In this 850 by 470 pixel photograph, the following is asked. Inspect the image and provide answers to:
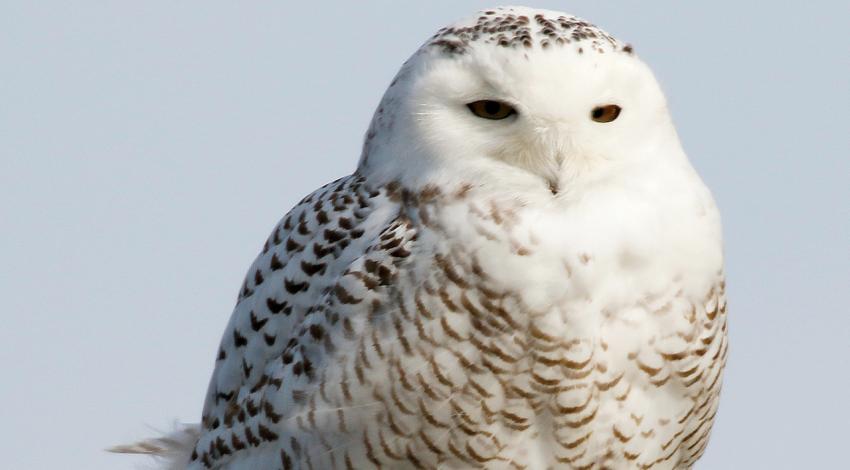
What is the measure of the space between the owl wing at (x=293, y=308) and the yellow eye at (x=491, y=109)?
325mm

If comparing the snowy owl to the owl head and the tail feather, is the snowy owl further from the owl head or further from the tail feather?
the tail feather

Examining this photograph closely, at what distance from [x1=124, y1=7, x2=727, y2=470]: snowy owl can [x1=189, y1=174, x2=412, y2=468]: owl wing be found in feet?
0.03

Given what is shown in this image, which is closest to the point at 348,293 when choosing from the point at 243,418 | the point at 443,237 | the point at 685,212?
the point at 443,237

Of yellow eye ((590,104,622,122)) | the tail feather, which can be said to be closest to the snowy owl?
yellow eye ((590,104,622,122))

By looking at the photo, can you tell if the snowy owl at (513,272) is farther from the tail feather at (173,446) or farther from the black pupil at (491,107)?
the tail feather at (173,446)

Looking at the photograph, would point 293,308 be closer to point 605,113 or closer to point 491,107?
point 491,107

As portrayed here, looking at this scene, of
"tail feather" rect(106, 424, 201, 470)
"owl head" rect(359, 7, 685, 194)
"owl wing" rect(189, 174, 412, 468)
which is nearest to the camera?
"owl head" rect(359, 7, 685, 194)

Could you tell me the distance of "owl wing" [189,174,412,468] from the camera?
429 cm

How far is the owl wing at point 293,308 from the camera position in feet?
14.1

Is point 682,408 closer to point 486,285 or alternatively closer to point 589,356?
point 589,356

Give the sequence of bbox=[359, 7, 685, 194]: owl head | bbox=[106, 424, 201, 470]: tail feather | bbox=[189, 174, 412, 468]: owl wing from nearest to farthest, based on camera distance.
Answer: bbox=[359, 7, 685, 194]: owl head, bbox=[189, 174, 412, 468]: owl wing, bbox=[106, 424, 201, 470]: tail feather

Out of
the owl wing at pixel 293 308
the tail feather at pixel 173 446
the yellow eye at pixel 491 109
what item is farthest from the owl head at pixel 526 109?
the tail feather at pixel 173 446

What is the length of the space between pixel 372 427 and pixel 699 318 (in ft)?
2.97

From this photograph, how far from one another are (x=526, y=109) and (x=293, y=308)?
936 millimetres
